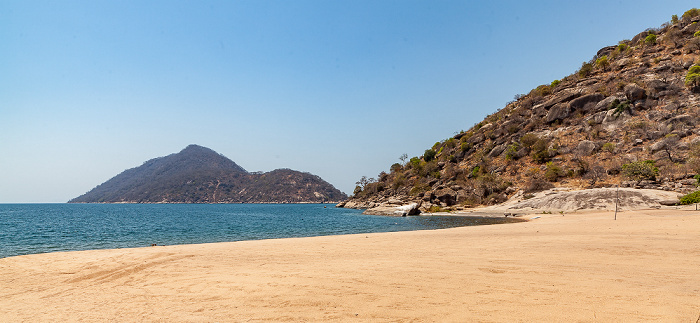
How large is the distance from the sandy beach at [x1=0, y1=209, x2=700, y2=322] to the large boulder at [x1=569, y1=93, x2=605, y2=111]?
2601 inches

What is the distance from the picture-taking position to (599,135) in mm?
60906

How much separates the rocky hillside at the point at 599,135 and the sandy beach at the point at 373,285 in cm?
4003

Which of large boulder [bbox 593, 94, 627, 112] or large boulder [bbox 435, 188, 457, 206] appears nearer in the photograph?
large boulder [bbox 593, 94, 627, 112]

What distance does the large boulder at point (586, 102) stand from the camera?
67.9 meters

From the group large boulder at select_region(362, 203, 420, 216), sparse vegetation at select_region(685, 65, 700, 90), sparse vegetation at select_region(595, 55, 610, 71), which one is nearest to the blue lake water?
large boulder at select_region(362, 203, 420, 216)

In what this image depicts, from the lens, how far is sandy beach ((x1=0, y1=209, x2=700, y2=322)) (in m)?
5.97

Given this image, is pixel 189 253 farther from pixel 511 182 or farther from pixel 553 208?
pixel 511 182

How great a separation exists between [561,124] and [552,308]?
7768 cm

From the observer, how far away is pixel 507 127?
263 feet

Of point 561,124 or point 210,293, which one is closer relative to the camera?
point 210,293

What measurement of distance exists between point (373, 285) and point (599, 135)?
69.7 metres

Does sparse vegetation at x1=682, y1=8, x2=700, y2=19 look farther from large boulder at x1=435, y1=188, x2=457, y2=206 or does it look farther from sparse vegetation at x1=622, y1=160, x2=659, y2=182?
large boulder at x1=435, y1=188, x2=457, y2=206

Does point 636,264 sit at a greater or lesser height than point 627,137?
lesser

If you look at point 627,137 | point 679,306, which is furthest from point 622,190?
point 679,306
